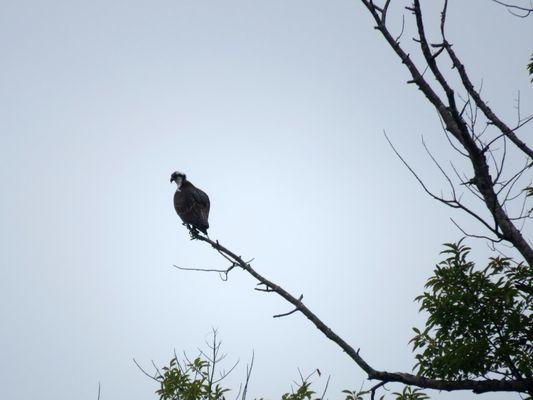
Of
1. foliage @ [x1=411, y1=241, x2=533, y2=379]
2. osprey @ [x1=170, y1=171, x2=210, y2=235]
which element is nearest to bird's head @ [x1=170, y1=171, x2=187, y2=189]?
osprey @ [x1=170, y1=171, x2=210, y2=235]

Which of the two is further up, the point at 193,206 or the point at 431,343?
the point at 193,206

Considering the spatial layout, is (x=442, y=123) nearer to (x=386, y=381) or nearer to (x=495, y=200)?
(x=495, y=200)

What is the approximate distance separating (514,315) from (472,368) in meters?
0.69

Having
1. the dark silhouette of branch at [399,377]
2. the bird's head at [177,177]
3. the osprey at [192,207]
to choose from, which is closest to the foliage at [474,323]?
the dark silhouette of branch at [399,377]

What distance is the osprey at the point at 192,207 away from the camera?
32.4 feet

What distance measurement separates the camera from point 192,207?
33.5 ft

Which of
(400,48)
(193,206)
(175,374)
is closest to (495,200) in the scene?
(400,48)

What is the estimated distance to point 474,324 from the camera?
4520 mm

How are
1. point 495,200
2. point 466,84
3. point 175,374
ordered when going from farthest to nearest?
point 175,374, point 466,84, point 495,200

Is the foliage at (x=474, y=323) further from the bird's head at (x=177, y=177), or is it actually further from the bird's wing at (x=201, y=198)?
the bird's head at (x=177, y=177)

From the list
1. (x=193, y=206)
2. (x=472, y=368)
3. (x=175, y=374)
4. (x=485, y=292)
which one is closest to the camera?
(x=472, y=368)

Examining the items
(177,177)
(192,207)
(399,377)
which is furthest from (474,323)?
(177,177)

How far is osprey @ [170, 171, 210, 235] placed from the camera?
32.4ft

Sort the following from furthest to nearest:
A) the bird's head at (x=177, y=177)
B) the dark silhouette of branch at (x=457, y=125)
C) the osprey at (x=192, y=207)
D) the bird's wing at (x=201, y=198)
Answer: the bird's head at (x=177, y=177) < the bird's wing at (x=201, y=198) < the osprey at (x=192, y=207) < the dark silhouette of branch at (x=457, y=125)
